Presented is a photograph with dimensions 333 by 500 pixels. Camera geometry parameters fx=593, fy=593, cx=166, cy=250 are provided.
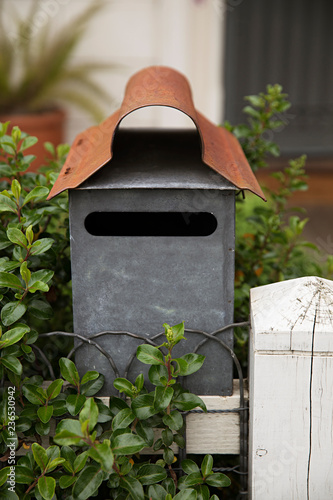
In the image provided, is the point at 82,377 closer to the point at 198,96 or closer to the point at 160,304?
the point at 160,304

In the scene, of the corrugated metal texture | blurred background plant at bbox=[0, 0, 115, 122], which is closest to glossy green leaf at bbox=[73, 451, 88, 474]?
blurred background plant at bbox=[0, 0, 115, 122]

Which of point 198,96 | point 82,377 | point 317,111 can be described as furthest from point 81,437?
point 317,111

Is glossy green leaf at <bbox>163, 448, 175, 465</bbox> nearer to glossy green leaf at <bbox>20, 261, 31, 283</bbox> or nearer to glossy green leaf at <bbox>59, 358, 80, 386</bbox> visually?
glossy green leaf at <bbox>59, 358, 80, 386</bbox>

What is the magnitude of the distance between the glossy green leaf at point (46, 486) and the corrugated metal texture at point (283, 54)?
3887 millimetres

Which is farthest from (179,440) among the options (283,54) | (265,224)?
(283,54)

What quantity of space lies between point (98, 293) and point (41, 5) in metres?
3.51

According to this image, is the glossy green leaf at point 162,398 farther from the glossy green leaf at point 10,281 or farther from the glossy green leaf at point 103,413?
the glossy green leaf at point 10,281

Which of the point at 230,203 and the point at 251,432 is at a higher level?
the point at 230,203

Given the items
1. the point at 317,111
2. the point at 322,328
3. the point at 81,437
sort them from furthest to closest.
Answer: the point at 317,111 < the point at 322,328 < the point at 81,437

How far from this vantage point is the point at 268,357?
1250 mm

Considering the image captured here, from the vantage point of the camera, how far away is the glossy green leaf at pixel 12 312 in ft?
4.16

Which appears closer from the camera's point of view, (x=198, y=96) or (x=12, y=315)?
(x=12, y=315)

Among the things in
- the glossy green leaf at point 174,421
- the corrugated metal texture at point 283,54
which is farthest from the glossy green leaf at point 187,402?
the corrugated metal texture at point 283,54

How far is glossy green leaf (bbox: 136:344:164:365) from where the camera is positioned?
1.23m
